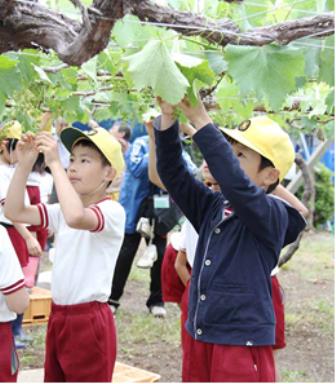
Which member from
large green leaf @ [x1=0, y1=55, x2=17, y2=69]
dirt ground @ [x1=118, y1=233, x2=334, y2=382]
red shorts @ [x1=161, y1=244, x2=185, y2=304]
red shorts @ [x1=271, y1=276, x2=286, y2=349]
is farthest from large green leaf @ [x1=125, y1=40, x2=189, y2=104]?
dirt ground @ [x1=118, y1=233, x2=334, y2=382]

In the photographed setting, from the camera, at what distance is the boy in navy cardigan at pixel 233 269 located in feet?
8.71

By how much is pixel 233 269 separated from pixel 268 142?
52 centimetres

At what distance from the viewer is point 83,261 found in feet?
10.7

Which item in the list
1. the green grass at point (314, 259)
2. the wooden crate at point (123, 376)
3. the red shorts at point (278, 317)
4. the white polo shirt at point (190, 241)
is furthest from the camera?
the green grass at point (314, 259)

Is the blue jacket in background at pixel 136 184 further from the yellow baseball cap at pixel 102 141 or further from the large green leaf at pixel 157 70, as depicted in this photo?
the large green leaf at pixel 157 70

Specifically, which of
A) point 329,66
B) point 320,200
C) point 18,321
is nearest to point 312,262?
point 320,200

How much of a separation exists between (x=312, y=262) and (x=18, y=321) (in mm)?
6445

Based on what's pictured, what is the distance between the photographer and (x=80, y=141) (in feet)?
11.4

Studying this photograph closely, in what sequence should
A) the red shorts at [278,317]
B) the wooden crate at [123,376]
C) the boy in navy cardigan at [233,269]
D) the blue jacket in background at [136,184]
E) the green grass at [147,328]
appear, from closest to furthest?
the boy in navy cardigan at [233,269]
the red shorts at [278,317]
the wooden crate at [123,376]
the green grass at [147,328]
the blue jacket in background at [136,184]

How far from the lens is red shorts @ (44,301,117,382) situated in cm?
320

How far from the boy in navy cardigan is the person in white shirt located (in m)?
0.64

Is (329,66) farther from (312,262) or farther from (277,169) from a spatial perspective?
(312,262)

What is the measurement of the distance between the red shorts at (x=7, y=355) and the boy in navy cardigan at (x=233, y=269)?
Result: 0.69 metres

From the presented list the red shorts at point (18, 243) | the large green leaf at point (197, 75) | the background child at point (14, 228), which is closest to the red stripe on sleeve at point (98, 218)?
the large green leaf at point (197, 75)
